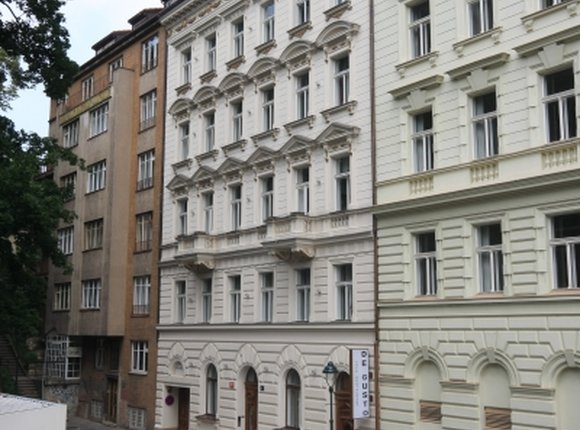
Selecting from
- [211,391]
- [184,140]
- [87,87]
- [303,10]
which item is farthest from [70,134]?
[303,10]

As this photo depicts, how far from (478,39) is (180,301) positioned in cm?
1883

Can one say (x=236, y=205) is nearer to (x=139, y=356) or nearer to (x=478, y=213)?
(x=139, y=356)

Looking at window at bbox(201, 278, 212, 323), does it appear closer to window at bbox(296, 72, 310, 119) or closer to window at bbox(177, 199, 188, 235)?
window at bbox(177, 199, 188, 235)

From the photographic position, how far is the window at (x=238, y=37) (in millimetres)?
32719

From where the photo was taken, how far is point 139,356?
3697 cm

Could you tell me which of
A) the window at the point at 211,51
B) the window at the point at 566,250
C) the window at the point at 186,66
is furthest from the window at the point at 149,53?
the window at the point at 566,250

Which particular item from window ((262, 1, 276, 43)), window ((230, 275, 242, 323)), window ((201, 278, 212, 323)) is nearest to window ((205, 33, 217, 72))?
window ((262, 1, 276, 43))

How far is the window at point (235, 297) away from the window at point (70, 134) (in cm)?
1694

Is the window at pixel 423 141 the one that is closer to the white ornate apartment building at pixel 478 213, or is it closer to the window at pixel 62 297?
the white ornate apartment building at pixel 478 213

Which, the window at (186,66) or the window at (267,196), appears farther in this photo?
the window at (186,66)

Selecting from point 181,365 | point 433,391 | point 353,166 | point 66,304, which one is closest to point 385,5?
point 353,166

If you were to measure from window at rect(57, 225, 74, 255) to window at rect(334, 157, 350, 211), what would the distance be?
20910mm

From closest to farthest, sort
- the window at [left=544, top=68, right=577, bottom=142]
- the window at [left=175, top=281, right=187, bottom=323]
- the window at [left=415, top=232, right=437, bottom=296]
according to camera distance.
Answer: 1. the window at [left=544, top=68, right=577, bottom=142]
2. the window at [left=415, top=232, right=437, bottom=296]
3. the window at [left=175, top=281, right=187, bottom=323]

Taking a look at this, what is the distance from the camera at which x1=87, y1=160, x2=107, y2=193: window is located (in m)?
40.0
